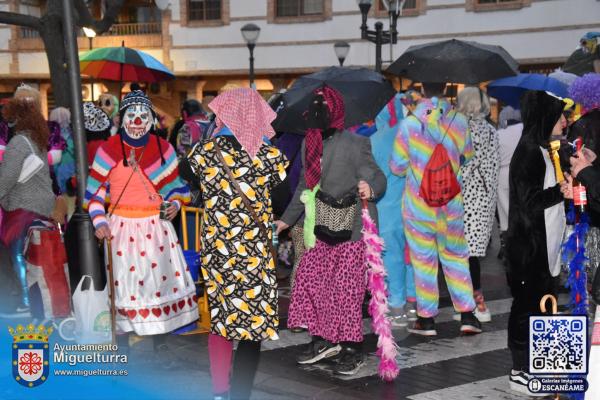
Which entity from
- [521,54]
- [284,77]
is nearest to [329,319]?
[521,54]

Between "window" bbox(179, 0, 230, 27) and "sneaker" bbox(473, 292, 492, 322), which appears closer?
"sneaker" bbox(473, 292, 492, 322)

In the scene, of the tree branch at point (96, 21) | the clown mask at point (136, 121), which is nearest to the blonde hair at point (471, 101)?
the clown mask at point (136, 121)

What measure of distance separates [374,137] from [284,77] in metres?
23.5

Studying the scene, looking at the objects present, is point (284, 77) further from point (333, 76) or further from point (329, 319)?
point (329, 319)

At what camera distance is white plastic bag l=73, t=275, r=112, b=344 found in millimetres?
6555

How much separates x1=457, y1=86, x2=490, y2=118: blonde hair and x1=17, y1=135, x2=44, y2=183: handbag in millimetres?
4042

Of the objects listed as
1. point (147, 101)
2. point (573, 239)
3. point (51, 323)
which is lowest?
point (51, 323)

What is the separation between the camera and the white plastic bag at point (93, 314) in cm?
655

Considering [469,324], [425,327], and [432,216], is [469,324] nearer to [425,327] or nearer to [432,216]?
[425,327]

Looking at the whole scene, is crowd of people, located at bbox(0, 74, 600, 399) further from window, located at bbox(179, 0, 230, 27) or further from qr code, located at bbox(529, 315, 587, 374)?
window, located at bbox(179, 0, 230, 27)

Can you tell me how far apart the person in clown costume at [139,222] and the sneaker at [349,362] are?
4.11ft

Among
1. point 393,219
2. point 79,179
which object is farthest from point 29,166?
point 393,219

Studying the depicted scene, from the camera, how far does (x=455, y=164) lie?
7539 mm

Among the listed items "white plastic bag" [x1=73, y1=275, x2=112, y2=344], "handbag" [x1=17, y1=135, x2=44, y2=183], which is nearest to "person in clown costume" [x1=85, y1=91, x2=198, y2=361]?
"white plastic bag" [x1=73, y1=275, x2=112, y2=344]
